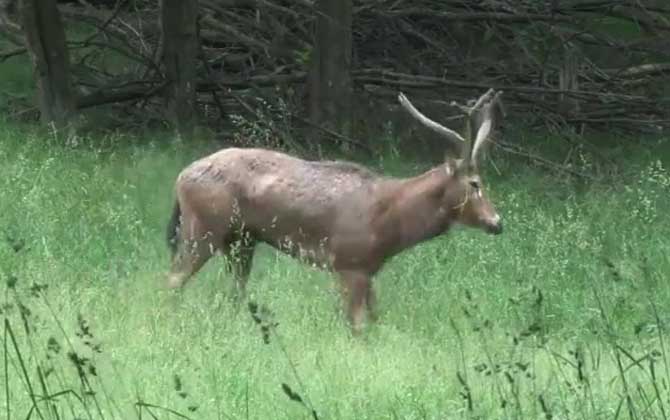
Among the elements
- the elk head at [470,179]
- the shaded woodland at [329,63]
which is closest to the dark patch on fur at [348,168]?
the elk head at [470,179]

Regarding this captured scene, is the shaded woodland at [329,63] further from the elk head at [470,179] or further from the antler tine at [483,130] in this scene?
the antler tine at [483,130]

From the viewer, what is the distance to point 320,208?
9891mm

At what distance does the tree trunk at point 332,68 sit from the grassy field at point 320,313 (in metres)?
0.91

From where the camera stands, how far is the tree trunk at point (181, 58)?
49.0 ft

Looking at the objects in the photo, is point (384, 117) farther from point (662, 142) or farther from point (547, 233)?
point (547, 233)

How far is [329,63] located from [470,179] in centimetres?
508

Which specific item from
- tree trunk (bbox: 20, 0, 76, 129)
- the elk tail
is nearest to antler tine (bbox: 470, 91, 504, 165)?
the elk tail

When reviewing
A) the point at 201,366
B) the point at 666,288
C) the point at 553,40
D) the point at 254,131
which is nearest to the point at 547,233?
the point at 666,288

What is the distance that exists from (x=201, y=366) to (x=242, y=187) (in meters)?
2.79

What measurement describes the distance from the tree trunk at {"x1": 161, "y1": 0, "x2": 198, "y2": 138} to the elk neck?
5.00 metres

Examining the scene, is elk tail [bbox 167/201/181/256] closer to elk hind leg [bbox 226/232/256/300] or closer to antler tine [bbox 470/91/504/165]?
elk hind leg [bbox 226/232/256/300]

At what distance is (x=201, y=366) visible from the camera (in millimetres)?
7258

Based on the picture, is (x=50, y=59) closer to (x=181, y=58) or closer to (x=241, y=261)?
(x=181, y=58)

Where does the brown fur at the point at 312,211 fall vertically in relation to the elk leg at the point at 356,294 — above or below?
above
